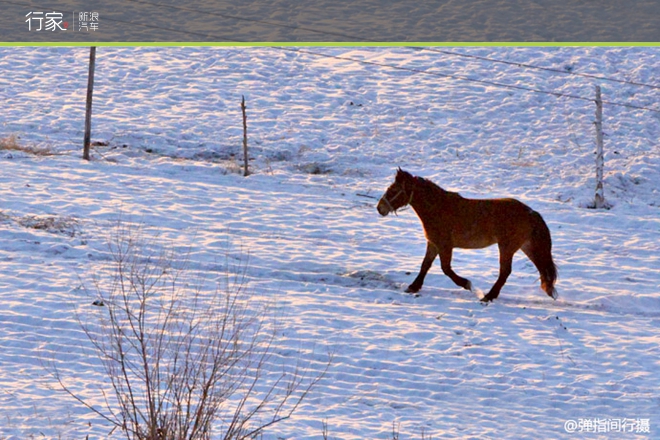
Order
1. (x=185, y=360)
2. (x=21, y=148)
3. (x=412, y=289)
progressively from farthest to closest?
(x=21, y=148)
(x=412, y=289)
(x=185, y=360)

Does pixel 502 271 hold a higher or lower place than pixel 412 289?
higher

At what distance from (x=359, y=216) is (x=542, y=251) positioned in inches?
218

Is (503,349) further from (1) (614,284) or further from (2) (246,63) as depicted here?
(2) (246,63)

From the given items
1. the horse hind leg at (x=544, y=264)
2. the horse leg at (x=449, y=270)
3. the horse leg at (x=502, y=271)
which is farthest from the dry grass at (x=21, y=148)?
the horse hind leg at (x=544, y=264)

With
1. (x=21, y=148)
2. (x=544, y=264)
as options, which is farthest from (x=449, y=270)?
(x=21, y=148)

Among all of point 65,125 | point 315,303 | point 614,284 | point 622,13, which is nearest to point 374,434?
point 315,303

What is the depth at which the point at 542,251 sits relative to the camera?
10.7 m

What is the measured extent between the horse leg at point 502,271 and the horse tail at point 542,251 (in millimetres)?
254

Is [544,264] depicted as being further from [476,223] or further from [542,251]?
[476,223]

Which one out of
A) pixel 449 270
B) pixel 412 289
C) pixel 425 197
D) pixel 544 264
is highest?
pixel 425 197

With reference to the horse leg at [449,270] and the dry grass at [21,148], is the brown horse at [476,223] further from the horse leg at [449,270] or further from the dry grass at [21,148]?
the dry grass at [21,148]

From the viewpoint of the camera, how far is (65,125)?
70.5 ft

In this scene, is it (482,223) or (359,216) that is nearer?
(482,223)

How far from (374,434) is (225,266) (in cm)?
508
